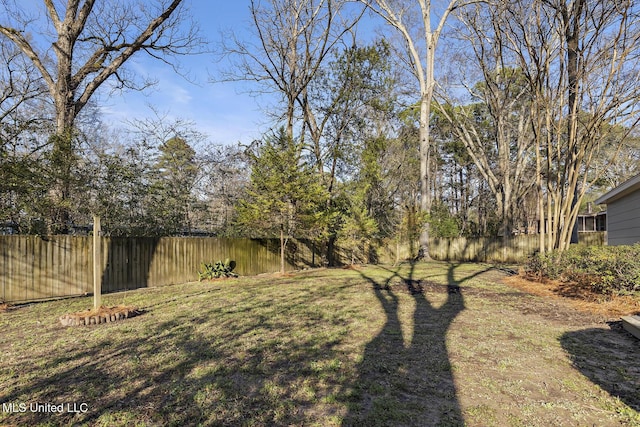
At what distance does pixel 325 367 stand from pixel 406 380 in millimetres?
696

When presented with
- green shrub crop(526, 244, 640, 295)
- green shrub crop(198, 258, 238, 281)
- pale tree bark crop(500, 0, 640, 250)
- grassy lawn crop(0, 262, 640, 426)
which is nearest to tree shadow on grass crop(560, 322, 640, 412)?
grassy lawn crop(0, 262, 640, 426)

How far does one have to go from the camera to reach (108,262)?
309 inches

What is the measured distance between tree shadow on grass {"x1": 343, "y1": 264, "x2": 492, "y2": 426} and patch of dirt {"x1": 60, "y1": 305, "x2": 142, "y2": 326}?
12.1 feet

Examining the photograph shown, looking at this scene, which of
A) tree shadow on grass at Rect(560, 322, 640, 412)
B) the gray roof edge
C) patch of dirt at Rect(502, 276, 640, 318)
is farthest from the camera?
the gray roof edge

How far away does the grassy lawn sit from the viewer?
90.0 inches

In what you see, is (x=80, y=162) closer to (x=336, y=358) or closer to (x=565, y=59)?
(x=336, y=358)

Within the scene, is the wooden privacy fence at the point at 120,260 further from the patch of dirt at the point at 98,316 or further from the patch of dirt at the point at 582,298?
the patch of dirt at the point at 582,298

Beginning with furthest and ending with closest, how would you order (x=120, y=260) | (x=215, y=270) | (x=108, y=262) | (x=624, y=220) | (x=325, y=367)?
(x=215, y=270)
(x=624, y=220)
(x=120, y=260)
(x=108, y=262)
(x=325, y=367)

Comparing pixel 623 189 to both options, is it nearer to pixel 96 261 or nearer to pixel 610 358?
pixel 610 358

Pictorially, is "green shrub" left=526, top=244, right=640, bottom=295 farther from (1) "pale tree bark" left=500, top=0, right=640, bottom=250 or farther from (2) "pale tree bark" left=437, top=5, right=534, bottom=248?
(2) "pale tree bark" left=437, top=5, right=534, bottom=248

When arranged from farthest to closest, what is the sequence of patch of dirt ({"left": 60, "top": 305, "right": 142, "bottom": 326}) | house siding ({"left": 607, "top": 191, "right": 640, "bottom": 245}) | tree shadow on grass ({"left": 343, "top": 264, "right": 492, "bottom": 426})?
house siding ({"left": 607, "top": 191, "right": 640, "bottom": 245}), patch of dirt ({"left": 60, "top": 305, "right": 142, "bottom": 326}), tree shadow on grass ({"left": 343, "top": 264, "right": 492, "bottom": 426})

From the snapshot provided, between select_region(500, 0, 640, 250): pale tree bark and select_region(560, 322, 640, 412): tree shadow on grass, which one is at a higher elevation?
select_region(500, 0, 640, 250): pale tree bark

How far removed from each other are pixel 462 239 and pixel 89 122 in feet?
66.1

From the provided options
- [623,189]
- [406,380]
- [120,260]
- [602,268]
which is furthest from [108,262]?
[623,189]
